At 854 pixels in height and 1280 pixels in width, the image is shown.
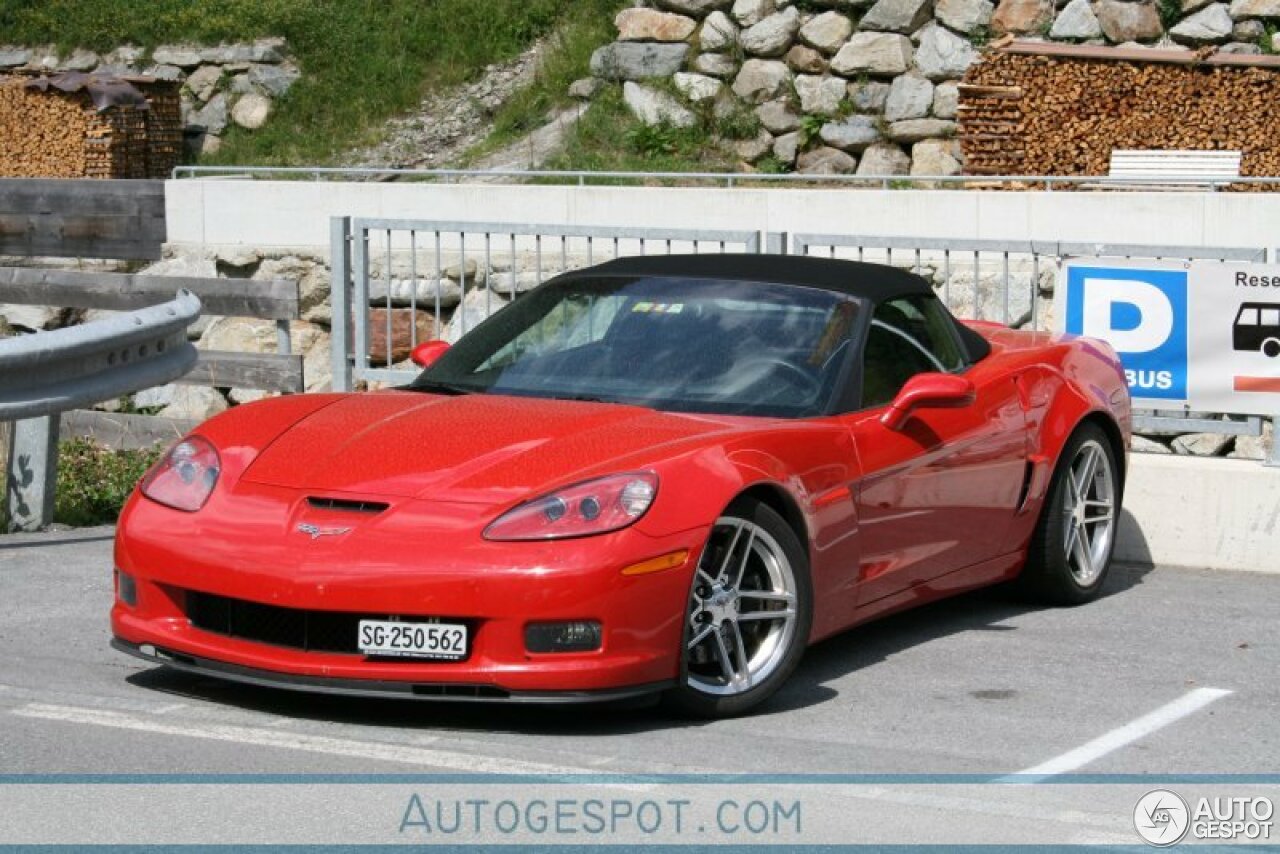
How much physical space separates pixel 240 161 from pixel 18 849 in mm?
24101

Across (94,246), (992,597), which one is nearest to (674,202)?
(94,246)

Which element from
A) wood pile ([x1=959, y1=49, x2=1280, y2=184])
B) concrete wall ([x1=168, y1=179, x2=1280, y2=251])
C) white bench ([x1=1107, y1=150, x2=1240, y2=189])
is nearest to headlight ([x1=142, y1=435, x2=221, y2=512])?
concrete wall ([x1=168, y1=179, x2=1280, y2=251])

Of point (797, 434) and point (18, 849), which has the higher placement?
point (797, 434)

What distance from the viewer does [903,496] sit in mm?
7309

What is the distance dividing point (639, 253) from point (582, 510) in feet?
19.0

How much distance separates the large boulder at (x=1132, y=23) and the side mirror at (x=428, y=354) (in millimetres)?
19478

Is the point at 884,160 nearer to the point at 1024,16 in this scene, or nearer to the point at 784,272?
the point at 1024,16

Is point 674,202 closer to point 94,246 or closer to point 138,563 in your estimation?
point 94,246

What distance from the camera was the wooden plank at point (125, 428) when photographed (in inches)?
468

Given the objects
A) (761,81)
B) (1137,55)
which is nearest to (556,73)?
(761,81)

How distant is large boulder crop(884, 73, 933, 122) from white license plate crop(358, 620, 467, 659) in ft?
69.2

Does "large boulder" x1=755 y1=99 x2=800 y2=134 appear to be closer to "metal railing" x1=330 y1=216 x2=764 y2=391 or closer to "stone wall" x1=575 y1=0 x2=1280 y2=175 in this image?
"stone wall" x1=575 y1=0 x2=1280 y2=175

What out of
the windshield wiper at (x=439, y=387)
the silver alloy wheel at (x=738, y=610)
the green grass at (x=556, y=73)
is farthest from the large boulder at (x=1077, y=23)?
the silver alloy wheel at (x=738, y=610)

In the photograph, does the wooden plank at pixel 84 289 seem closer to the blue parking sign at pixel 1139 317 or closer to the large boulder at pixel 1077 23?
the blue parking sign at pixel 1139 317
